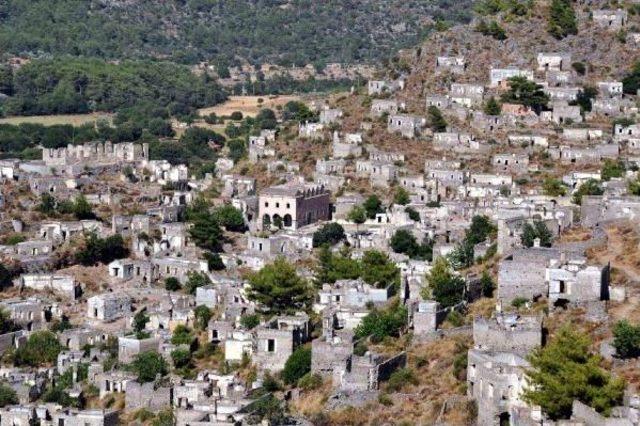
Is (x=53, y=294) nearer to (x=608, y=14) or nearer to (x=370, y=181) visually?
(x=370, y=181)

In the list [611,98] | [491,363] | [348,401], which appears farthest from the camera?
[611,98]

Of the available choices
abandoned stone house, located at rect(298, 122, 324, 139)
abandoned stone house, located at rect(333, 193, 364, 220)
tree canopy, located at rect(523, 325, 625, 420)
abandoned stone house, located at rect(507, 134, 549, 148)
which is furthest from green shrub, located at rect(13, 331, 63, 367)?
abandoned stone house, located at rect(298, 122, 324, 139)

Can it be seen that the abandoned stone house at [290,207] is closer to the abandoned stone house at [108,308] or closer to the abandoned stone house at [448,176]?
the abandoned stone house at [448,176]

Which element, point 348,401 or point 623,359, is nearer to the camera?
point 623,359

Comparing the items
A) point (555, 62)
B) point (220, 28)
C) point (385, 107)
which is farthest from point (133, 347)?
point (220, 28)

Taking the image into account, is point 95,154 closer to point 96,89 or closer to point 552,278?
point 552,278

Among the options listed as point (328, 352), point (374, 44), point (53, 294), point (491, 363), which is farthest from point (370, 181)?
point (374, 44)
